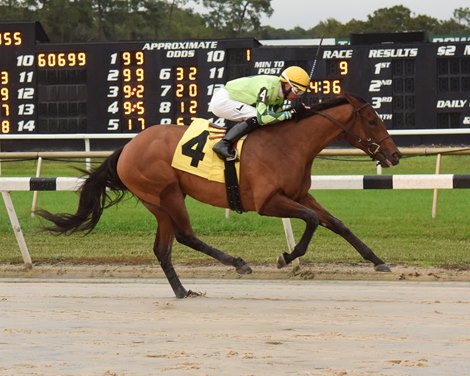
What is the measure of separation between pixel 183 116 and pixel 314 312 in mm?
13534

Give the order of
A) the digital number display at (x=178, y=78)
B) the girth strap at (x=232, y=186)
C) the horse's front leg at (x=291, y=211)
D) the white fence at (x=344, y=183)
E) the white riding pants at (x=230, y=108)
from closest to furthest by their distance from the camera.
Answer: the horse's front leg at (x=291, y=211)
the girth strap at (x=232, y=186)
the white riding pants at (x=230, y=108)
the white fence at (x=344, y=183)
the digital number display at (x=178, y=78)

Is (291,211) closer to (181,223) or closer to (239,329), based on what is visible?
(181,223)

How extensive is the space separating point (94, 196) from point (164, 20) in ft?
159

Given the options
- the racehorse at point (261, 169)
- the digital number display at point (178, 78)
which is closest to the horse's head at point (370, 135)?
the racehorse at point (261, 169)

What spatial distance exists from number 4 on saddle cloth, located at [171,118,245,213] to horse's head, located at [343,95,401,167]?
71cm

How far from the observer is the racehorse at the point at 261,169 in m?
7.15

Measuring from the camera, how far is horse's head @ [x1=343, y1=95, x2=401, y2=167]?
7.38 m

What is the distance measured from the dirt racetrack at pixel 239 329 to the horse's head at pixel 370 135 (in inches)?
33.0

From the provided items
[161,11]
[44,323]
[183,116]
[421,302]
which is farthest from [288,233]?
[161,11]

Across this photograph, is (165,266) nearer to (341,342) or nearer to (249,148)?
(249,148)

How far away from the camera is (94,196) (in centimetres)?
782

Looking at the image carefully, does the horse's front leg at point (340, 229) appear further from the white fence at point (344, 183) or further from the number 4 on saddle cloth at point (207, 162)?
the white fence at point (344, 183)

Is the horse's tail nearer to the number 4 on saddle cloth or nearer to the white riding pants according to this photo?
the number 4 on saddle cloth

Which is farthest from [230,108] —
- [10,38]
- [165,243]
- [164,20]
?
[164,20]
